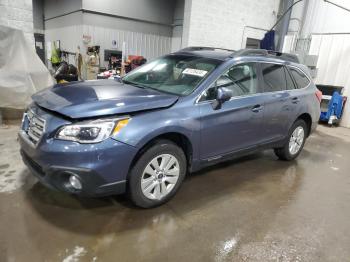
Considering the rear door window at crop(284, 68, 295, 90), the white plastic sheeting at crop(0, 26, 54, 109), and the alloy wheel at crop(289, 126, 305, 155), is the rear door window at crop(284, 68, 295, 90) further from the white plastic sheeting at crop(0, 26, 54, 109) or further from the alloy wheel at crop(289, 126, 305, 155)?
the white plastic sheeting at crop(0, 26, 54, 109)

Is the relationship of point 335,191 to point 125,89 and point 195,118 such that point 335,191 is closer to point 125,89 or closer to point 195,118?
point 195,118

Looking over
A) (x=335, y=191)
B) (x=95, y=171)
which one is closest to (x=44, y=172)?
(x=95, y=171)

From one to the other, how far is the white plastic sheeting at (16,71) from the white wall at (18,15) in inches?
14.8

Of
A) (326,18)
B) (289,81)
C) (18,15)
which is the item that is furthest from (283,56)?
(326,18)

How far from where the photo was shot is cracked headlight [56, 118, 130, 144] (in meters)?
2.23

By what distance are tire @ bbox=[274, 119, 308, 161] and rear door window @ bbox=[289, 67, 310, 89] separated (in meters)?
0.52

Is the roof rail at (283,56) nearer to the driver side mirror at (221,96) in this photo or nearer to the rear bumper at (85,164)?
the driver side mirror at (221,96)

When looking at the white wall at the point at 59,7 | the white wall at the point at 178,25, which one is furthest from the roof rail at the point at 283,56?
the white wall at the point at 59,7

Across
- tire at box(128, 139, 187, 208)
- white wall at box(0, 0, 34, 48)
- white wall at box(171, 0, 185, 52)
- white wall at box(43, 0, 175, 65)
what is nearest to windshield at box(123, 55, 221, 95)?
tire at box(128, 139, 187, 208)

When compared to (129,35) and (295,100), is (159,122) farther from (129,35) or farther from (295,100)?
(129,35)

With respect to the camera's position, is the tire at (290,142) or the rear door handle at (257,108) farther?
the tire at (290,142)

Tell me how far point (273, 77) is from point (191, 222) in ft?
7.06

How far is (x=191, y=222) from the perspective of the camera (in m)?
2.63

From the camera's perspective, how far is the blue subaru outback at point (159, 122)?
2254 mm
